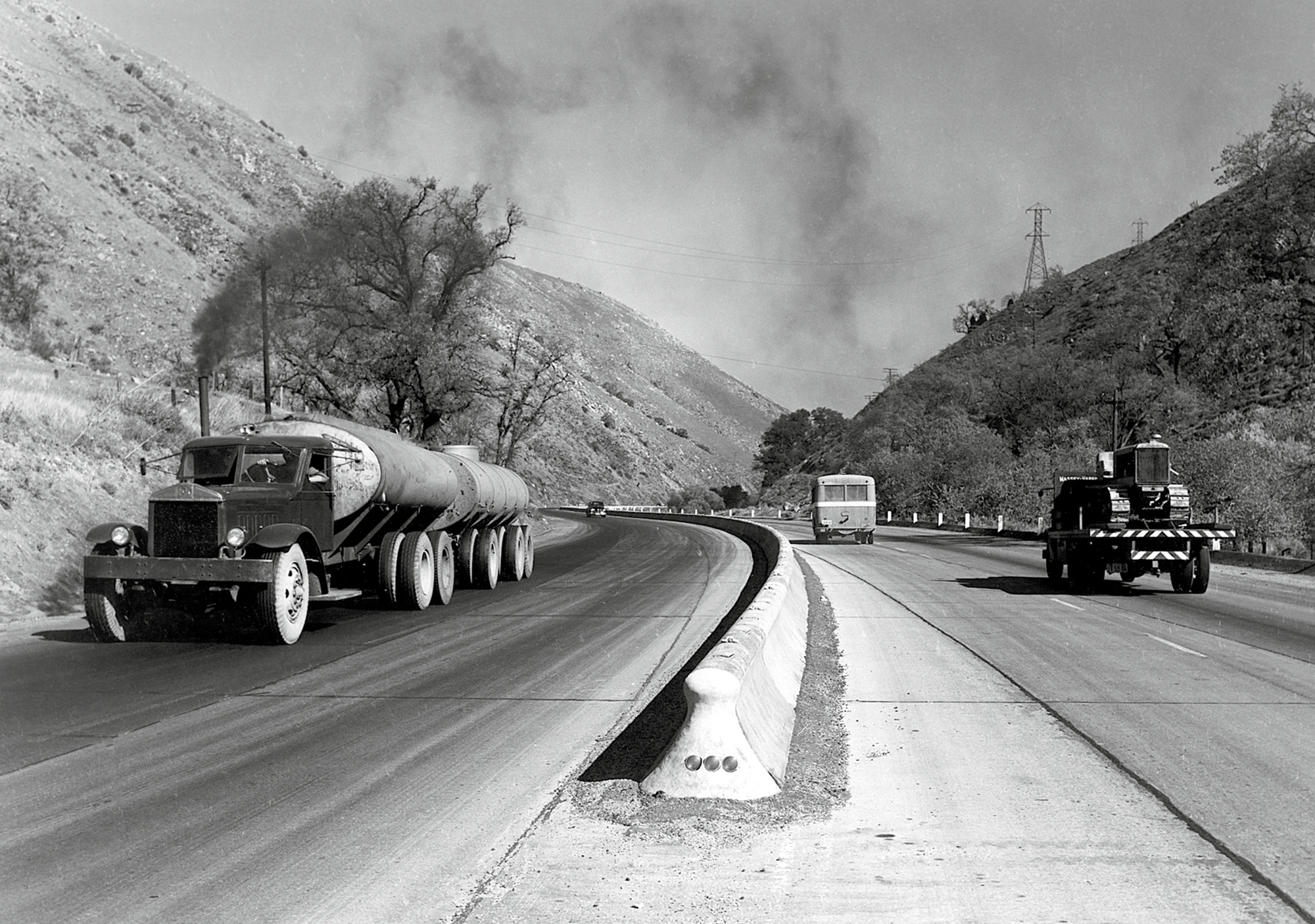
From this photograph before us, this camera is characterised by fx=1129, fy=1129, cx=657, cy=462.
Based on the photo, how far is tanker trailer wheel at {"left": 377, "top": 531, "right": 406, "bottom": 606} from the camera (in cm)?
1686

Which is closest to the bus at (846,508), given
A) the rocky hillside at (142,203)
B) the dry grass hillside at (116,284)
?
the rocky hillside at (142,203)

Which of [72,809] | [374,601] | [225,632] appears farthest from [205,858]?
[374,601]

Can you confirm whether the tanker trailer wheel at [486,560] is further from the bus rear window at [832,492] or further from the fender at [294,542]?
the bus rear window at [832,492]

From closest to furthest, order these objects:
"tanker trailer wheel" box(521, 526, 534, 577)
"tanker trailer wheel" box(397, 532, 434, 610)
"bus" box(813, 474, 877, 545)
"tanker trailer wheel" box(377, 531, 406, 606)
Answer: "tanker trailer wheel" box(377, 531, 406, 606) < "tanker trailer wheel" box(397, 532, 434, 610) < "tanker trailer wheel" box(521, 526, 534, 577) < "bus" box(813, 474, 877, 545)

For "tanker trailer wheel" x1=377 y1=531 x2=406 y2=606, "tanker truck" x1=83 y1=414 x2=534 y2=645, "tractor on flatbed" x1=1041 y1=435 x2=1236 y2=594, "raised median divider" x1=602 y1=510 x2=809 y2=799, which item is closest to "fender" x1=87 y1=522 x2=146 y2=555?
"tanker truck" x1=83 y1=414 x2=534 y2=645

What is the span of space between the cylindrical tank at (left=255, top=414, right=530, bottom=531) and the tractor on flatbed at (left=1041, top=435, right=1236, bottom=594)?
11.1 metres

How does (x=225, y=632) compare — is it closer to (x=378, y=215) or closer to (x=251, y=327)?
(x=251, y=327)

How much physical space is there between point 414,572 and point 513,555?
6910 mm

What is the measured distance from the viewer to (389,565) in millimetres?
16891

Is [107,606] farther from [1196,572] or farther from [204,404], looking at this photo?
[1196,572]

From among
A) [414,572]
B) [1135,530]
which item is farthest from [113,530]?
[1135,530]

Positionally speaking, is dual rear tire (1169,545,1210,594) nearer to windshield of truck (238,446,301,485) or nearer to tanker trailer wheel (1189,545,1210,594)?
tanker trailer wheel (1189,545,1210,594)

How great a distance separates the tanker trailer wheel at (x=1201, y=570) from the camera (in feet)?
65.1

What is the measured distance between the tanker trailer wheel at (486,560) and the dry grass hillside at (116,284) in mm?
6889
